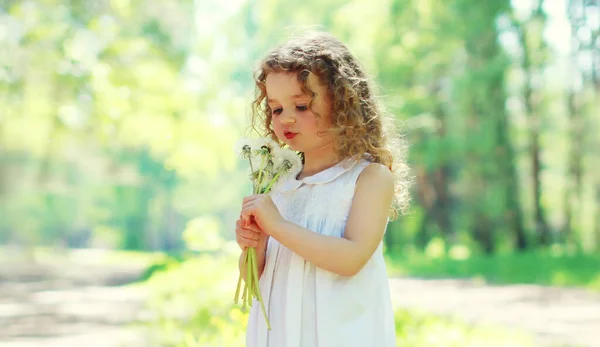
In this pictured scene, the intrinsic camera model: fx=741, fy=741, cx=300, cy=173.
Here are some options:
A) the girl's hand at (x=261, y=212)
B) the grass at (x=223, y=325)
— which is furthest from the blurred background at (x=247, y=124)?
the girl's hand at (x=261, y=212)

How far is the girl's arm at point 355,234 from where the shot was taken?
184 cm

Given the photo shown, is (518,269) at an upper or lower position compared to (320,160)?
upper

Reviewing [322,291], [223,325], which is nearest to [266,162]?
[322,291]

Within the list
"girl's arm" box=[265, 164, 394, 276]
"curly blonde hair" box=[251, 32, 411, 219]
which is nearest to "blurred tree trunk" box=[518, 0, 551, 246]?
"curly blonde hair" box=[251, 32, 411, 219]

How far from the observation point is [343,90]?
203cm

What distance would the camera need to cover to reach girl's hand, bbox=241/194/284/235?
187cm

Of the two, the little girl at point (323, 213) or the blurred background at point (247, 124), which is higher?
the blurred background at point (247, 124)

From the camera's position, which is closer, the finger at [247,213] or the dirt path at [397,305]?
the finger at [247,213]

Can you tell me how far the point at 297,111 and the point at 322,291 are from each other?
0.48m

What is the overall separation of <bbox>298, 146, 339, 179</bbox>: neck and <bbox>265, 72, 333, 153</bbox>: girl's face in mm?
57

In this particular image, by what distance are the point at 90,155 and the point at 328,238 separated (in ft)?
101

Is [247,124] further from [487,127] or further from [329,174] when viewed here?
[487,127]

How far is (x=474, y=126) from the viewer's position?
19156mm

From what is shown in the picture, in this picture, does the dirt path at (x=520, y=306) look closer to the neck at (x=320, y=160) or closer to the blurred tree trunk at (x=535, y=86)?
the neck at (x=320, y=160)
